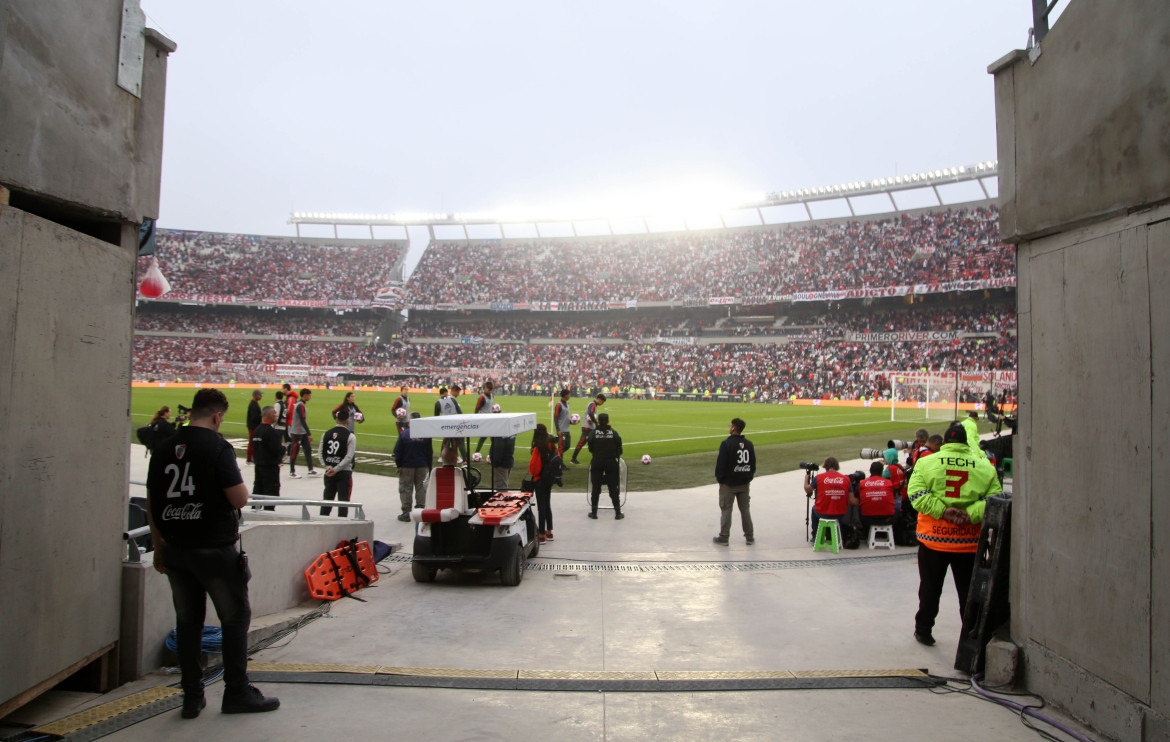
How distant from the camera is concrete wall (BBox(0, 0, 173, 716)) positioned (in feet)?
12.9

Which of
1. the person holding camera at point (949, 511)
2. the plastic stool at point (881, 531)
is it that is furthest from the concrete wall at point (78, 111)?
the plastic stool at point (881, 531)

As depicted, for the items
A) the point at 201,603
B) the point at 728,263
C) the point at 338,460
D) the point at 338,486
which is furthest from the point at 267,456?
the point at 728,263

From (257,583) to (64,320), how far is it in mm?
3076

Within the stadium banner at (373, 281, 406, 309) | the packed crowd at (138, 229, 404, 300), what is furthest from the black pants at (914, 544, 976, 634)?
the packed crowd at (138, 229, 404, 300)

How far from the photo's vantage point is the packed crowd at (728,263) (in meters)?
57.0

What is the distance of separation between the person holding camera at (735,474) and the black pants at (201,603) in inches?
256

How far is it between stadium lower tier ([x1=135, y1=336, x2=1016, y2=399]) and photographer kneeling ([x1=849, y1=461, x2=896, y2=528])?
39236 millimetres

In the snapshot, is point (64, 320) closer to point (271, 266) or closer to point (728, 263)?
point (728, 263)

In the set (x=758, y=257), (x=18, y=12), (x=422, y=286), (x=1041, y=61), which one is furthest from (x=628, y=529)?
(x=422, y=286)

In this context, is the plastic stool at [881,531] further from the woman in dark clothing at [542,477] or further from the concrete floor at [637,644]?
the woman in dark clothing at [542,477]

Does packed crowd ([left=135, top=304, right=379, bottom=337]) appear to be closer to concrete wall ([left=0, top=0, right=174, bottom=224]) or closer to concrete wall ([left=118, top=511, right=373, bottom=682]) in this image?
concrete wall ([left=118, top=511, right=373, bottom=682])

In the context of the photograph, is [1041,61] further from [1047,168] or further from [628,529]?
[628,529]

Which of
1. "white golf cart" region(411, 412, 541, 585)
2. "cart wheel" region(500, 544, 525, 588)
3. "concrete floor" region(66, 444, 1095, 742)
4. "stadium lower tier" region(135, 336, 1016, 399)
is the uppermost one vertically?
"stadium lower tier" region(135, 336, 1016, 399)

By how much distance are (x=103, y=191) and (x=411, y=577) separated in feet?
17.0
